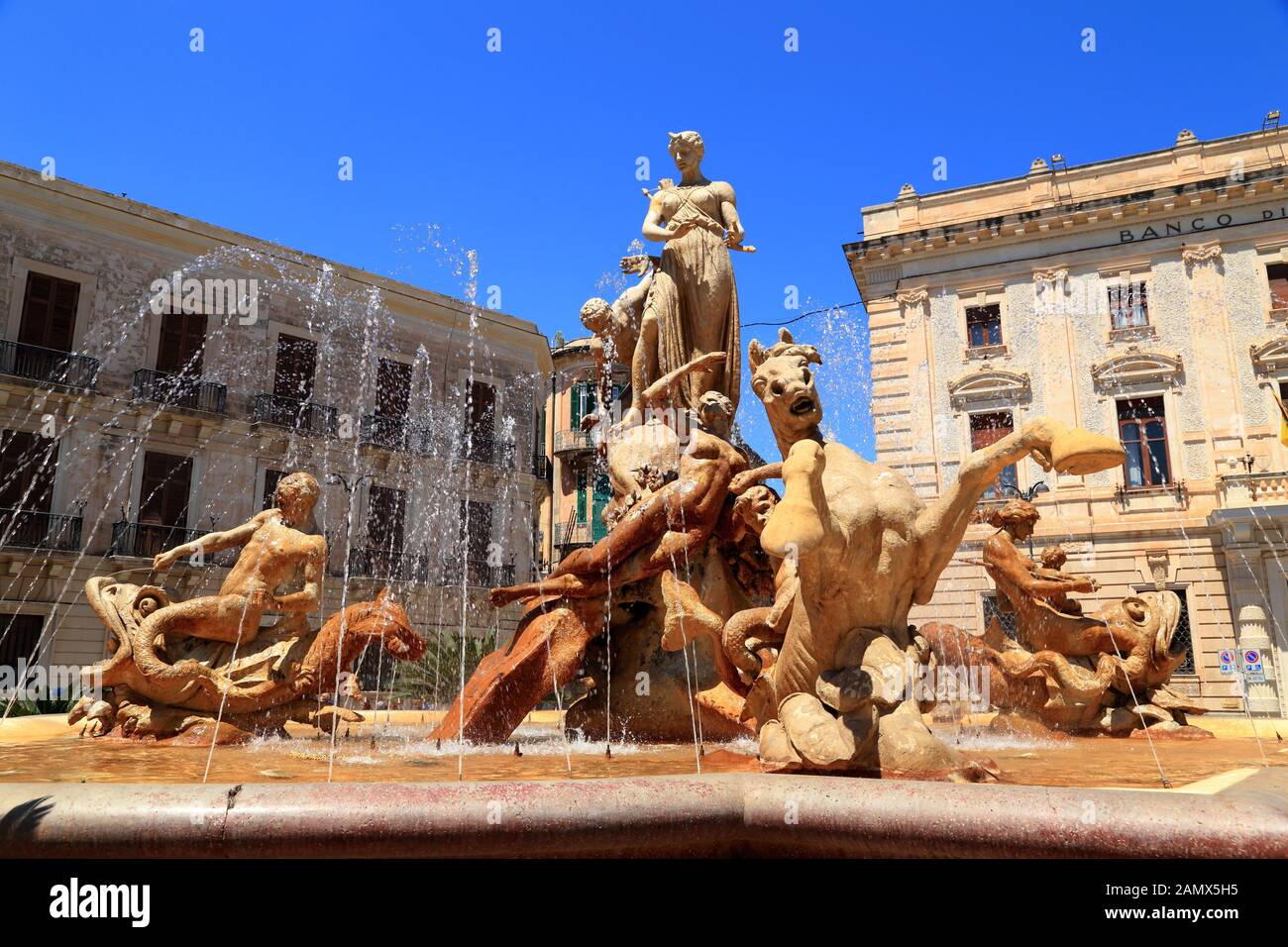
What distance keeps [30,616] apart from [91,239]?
30.1 ft

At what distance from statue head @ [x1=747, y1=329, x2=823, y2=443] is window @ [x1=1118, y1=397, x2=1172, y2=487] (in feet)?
68.4

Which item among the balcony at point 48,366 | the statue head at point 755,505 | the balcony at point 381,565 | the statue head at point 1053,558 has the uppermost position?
the balcony at point 48,366

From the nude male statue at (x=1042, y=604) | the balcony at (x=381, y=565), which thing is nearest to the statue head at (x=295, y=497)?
the nude male statue at (x=1042, y=604)

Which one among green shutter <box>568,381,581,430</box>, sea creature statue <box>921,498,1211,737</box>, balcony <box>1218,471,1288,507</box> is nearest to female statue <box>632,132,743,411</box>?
sea creature statue <box>921,498,1211,737</box>

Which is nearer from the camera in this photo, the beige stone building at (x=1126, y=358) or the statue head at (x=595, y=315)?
the statue head at (x=595, y=315)

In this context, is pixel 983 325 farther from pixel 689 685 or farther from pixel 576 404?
pixel 689 685

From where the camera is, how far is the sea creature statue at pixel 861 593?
2.94 m

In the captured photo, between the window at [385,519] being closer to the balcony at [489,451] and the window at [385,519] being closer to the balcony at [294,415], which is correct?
the balcony at [294,415]

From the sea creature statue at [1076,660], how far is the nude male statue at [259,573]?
456cm

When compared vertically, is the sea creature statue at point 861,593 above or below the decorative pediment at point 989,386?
below

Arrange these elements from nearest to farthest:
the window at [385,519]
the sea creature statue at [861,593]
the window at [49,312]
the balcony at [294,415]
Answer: the sea creature statue at [861,593] → the window at [49,312] → the balcony at [294,415] → the window at [385,519]

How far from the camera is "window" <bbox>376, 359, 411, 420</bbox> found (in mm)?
25938
